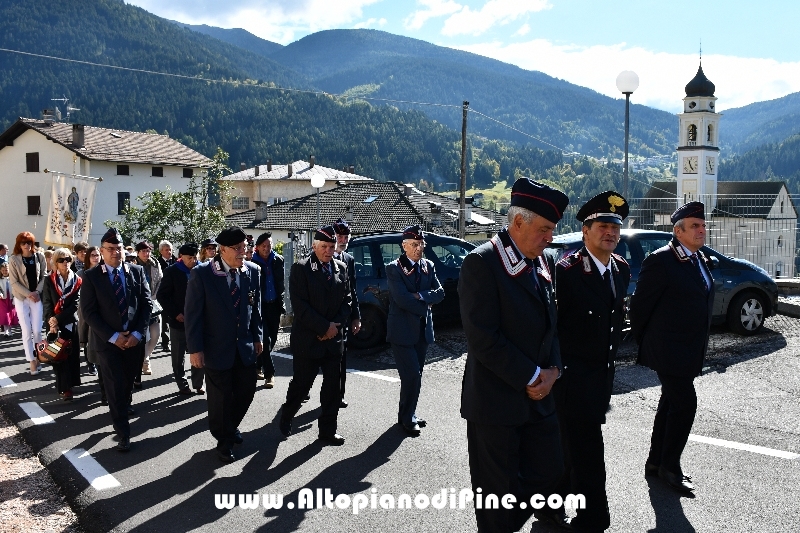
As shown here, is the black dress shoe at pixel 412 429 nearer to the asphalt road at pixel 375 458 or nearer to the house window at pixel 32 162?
the asphalt road at pixel 375 458

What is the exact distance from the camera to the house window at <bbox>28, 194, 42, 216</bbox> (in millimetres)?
55681

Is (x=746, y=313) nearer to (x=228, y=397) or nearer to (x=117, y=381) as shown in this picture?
(x=228, y=397)

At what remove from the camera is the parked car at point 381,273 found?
40.0ft

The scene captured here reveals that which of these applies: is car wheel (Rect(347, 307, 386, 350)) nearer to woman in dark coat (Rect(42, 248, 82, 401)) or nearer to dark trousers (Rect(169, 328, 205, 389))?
dark trousers (Rect(169, 328, 205, 389))

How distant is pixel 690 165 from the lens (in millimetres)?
102875

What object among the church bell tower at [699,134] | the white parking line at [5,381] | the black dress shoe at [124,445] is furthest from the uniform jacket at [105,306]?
the church bell tower at [699,134]

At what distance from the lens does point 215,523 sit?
17.3 ft

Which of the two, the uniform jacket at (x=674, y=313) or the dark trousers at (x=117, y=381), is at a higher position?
the uniform jacket at (x=674, y=313)

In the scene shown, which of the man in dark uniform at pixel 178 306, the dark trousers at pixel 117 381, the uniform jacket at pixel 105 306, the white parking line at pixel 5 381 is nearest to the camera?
the dark trousers at pixel 117 381

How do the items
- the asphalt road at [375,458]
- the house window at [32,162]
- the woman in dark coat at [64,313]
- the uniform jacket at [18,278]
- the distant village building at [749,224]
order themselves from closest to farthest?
the asphalt road at [375,458] < the woman in dark coat at [64,313] < the uniform jacket at [18,278] < the distant village building at [749,224] < the house window at [32,162]

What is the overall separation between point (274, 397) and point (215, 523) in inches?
153

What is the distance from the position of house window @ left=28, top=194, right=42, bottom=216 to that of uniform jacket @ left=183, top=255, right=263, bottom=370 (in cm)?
5436

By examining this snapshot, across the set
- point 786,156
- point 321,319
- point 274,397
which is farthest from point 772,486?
point 786,156

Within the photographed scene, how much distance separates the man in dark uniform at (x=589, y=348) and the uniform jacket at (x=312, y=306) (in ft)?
8.84
